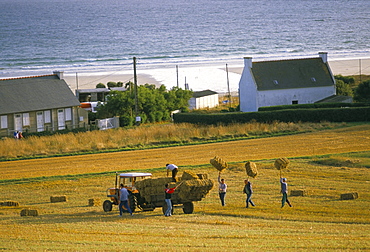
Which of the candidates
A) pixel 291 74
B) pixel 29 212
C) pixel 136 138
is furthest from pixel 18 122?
pixel 29 212

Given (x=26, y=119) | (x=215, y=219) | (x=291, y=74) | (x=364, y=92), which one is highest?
(x=291, y=74)

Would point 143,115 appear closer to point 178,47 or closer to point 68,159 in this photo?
point 68,159

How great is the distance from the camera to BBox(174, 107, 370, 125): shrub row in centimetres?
5838

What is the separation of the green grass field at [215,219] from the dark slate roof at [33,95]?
23354mm

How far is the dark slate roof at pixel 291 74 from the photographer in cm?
7056

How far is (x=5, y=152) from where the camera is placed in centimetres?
5044

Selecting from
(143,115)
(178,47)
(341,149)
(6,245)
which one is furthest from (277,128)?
(178,47)

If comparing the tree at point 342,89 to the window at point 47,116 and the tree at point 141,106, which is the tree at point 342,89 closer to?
the tree at point 141,106

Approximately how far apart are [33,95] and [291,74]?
2941 centimetres

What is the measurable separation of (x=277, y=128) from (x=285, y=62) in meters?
19.8

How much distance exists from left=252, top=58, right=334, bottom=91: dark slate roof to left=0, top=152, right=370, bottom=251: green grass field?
31.4 meters

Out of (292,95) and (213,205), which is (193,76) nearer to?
(292,95)

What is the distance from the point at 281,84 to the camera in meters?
70.6

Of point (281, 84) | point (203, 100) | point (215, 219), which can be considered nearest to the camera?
point (215, 219)
